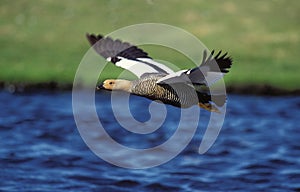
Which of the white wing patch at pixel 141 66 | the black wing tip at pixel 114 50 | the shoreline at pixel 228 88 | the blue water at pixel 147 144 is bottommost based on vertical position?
the white wing patch at pixel 141 66

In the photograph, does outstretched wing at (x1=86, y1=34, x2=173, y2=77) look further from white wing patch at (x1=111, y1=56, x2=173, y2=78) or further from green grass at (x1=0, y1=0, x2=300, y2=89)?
green grass at (x1=0, y1=0, x2=300, y2=89)

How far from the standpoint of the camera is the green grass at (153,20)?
2173 centimetres

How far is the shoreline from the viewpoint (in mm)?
21391

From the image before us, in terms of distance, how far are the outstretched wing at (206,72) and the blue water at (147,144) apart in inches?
254

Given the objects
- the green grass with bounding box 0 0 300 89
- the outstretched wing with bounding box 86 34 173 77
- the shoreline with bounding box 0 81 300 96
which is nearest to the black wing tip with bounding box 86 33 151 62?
the outstretched wing with bounding box 86 34 173 77

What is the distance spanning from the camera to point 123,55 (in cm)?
1420

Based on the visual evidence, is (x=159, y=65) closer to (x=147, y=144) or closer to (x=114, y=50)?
(x=114, y=50)

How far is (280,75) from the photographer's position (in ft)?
69.8

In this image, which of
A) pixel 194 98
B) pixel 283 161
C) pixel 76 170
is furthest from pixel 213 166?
pixel 194 98

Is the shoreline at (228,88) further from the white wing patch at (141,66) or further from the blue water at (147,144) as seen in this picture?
the white wing patch at (141,66)

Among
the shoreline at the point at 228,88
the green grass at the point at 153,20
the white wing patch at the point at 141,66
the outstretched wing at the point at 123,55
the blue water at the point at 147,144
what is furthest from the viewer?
the green grass at the point at 153,20

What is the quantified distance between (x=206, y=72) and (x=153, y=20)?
12276mm

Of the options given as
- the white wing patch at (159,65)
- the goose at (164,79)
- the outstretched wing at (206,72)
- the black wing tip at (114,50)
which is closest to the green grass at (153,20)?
the black wing tip at (114,50)

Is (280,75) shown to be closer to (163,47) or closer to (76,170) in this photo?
(163,47)
